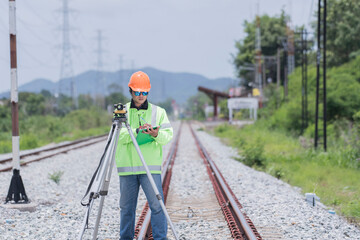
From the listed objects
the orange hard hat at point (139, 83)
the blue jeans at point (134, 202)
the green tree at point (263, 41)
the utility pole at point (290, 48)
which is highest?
the green tree at point (263, 41)

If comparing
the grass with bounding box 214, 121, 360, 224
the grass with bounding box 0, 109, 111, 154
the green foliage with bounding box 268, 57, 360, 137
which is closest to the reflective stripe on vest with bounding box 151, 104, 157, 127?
the grass with bounding box 214, 121, 360, 224

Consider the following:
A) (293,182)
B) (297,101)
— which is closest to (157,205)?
(293,182)

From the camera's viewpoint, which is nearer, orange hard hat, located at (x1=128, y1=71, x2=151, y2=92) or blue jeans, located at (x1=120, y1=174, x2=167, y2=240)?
orange hard hat, located at (x1=128, y1=71, x2=151, y2=92)

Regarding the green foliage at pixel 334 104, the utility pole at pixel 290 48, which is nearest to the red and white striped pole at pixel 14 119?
the green foliage at pixel 334 104

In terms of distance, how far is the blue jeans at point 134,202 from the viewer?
438cm

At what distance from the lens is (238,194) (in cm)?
869

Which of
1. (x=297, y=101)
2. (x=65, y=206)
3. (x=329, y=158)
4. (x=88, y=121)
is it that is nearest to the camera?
(x=65, y=206)

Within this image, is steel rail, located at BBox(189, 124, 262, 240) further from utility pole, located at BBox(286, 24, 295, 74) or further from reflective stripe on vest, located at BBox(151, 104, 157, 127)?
utility pole, located at BBox(286, 24, 295, 74)

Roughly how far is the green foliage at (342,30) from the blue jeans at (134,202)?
38.2 meters

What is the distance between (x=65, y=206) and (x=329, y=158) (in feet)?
32.9

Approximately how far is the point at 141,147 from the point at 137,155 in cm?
9

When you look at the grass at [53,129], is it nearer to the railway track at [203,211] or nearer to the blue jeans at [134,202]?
the railway track at [203,211]

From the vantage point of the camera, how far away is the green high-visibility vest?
4293 mm

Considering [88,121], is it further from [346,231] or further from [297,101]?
[346,231]
